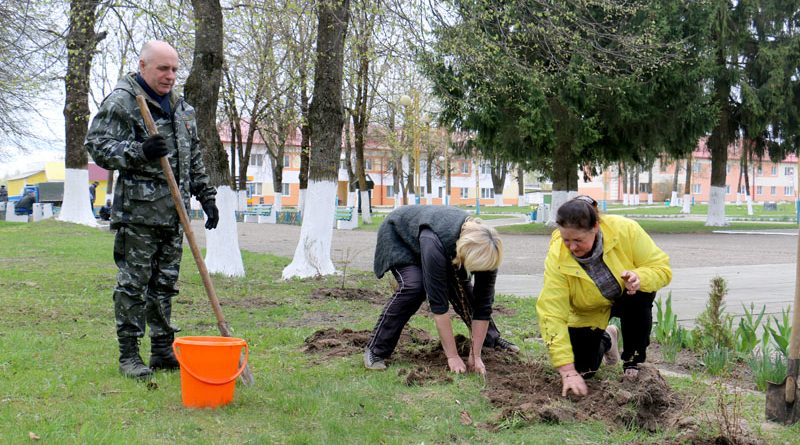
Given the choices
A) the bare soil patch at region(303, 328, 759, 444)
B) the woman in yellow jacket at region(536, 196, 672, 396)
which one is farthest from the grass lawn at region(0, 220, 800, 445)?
the woman in yellow jacket at region(536, 196, 672, 396)

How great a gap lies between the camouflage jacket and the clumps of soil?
13.7 ft

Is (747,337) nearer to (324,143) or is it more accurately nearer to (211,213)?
(211,213)

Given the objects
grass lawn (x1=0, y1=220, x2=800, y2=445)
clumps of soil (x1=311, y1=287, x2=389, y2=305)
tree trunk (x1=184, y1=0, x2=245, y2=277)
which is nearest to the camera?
grass lawn (x1=0, y1=220, x2=800, y2=445)

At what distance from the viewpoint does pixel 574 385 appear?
4.04m

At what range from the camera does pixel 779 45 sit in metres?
24.8

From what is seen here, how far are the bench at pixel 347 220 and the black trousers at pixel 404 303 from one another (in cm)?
2303

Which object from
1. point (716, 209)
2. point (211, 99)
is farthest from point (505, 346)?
point (716, 209)

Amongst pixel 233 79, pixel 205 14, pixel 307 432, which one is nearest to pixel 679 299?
pixel 307 432

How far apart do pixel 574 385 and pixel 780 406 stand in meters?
1.02

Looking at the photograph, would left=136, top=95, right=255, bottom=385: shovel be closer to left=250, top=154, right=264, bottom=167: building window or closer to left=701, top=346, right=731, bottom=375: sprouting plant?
left=701, top=346, right=731, bottom=375: sprouting plant

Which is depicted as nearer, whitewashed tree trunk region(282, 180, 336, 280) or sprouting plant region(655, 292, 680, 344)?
sprouting plant region(655, 292, 680, 344)

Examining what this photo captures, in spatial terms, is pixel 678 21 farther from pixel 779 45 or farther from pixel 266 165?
pixel 266 165

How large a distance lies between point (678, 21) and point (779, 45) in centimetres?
490

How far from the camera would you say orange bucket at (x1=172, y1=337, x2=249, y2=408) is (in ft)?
12.5
